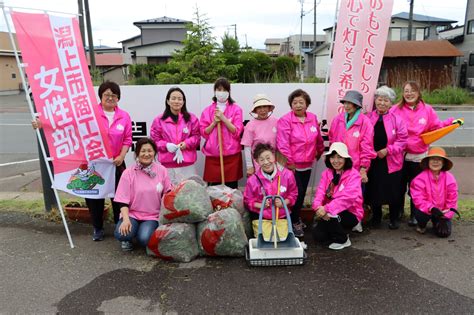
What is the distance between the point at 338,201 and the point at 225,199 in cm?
119

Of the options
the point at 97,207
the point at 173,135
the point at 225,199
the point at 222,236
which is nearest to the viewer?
the point at 222,236

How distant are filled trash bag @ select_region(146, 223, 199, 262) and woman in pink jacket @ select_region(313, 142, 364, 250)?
1.38 meters

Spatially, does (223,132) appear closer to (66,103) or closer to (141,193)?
(141,193)

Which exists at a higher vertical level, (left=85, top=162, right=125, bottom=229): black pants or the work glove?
(left=85, top=162, right=125, bottom=229): black pants

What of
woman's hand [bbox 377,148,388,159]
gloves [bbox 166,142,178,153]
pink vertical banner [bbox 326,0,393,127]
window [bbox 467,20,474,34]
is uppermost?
window [bbox 467,20,474,34]

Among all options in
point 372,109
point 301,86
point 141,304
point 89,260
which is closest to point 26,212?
point 89,260

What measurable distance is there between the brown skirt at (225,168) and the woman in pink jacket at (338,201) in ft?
3.59

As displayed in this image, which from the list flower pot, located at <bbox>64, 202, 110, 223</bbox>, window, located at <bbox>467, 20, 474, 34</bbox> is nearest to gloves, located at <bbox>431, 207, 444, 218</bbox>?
flower pot, located at <bbox>64, 202, 110, 223</bbox>

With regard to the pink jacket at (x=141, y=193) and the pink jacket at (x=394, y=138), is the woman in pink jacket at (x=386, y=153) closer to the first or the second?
the pink jacket at (x=394, y=138)

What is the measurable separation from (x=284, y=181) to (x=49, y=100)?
8.57 ft

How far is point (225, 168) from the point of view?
466cm

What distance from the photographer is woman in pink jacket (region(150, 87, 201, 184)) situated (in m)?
4.37

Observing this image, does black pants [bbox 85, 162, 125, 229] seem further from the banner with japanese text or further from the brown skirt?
the brown skirt

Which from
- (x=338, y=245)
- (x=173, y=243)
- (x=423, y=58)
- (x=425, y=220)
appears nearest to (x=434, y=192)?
(x=425, y=220)
